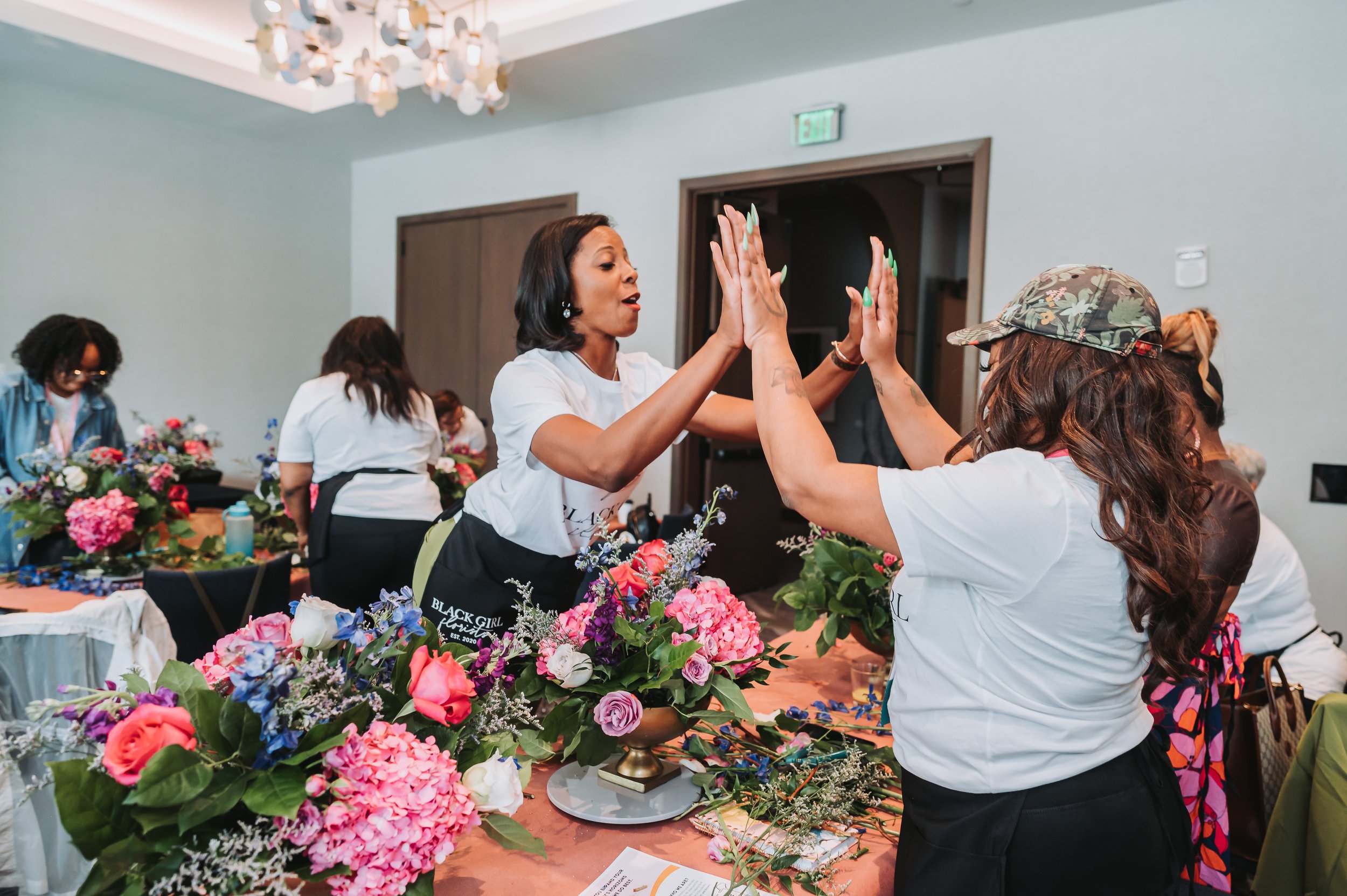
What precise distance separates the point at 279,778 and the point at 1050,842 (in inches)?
33.8

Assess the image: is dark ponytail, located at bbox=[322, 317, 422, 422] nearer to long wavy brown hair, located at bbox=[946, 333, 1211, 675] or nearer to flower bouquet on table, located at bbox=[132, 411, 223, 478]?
flower bouquet on table, located at bbox=[132, 411, 223, 478]

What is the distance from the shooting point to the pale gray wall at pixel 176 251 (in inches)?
197

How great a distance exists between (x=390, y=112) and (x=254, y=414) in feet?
7.65

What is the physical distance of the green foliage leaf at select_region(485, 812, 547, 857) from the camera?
976 millimetres

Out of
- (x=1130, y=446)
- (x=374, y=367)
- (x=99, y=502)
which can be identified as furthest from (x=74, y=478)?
(x=1130, y=446)

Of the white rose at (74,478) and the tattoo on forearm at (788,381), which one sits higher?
the tattoo on forearm at (788,381)

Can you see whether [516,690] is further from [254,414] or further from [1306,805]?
[254,414]

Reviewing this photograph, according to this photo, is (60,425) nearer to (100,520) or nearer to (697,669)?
(100,520)

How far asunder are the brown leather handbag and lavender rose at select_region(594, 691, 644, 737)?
1607 millimetres

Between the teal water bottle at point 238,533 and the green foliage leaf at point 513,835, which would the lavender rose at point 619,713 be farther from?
the teal water bottle at point 238,533

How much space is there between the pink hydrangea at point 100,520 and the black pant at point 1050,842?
269 centimetres

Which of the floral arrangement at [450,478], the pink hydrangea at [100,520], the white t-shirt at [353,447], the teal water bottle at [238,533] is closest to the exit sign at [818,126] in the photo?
the floral arrangement at [450,478]

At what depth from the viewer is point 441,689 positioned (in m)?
0.97

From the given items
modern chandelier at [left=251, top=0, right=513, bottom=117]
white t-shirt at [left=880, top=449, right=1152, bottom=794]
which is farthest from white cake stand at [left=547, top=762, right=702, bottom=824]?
modern chandelier at [left=251, top=0, right=513, bottom=117]
